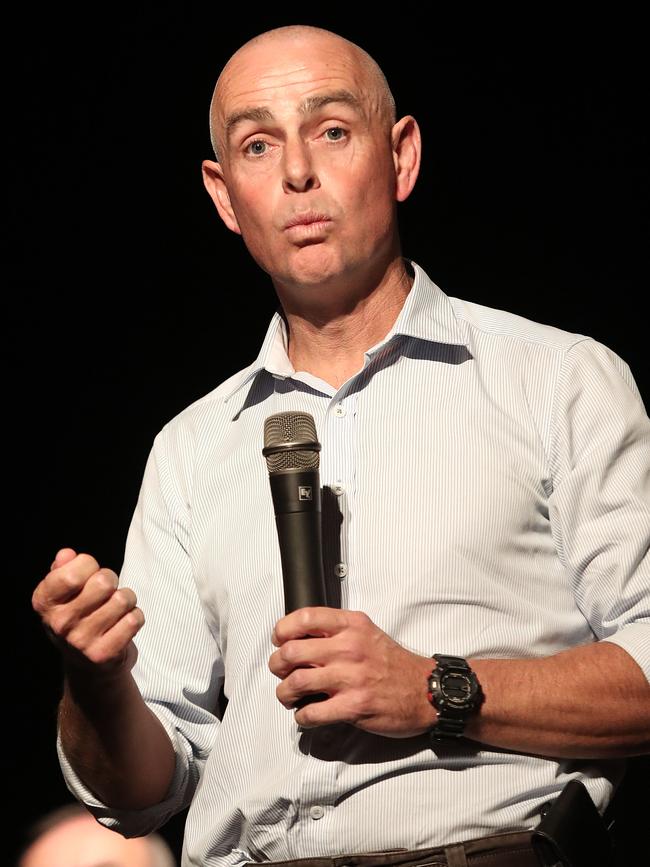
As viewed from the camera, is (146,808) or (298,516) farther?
(146,808)

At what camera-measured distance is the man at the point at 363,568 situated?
1756 millimetres

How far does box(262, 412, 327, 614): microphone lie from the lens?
170cm

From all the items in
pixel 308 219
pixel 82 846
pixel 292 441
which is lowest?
pixel 82 846

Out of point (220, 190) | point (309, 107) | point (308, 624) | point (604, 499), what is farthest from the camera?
point (220, 190)

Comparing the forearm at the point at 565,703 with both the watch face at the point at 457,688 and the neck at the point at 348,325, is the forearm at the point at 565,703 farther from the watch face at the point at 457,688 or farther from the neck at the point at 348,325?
the neck at the point at 348,325

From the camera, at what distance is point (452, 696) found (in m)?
1.71

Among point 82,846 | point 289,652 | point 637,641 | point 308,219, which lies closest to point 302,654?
point 289,652

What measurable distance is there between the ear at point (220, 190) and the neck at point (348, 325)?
10.6 inches

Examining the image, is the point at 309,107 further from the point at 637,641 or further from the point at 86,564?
the point at 637,641

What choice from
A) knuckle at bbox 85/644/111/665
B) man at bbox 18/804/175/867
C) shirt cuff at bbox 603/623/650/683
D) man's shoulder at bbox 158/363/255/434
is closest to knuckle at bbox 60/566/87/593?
knuckle at bbox 85/644/111/665

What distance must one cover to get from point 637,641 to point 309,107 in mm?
1098

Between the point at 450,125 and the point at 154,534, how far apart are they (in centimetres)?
138

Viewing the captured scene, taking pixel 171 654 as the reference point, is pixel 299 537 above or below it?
above

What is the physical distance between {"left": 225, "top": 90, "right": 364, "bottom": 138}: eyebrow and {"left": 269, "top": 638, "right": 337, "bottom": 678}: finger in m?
1.01
